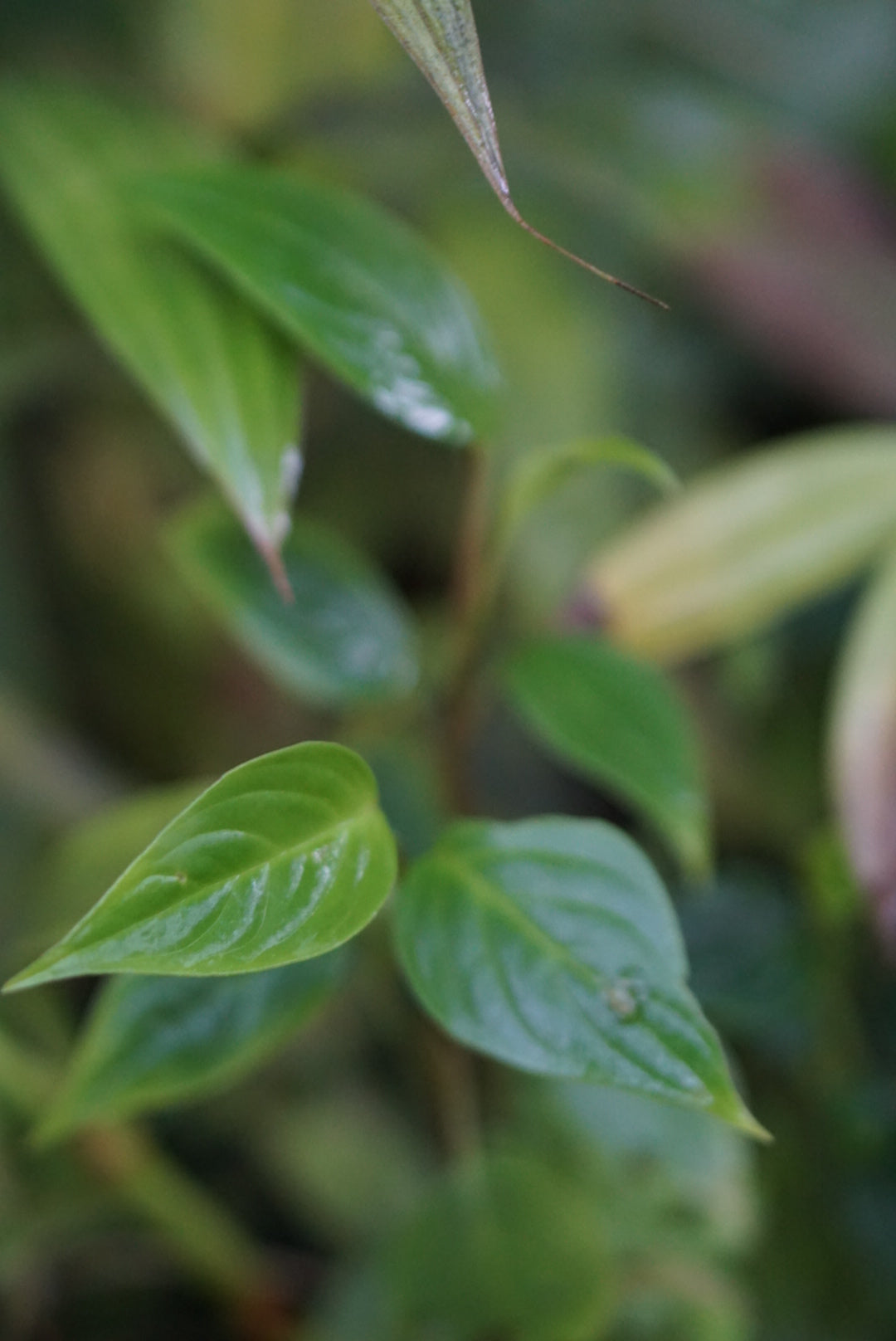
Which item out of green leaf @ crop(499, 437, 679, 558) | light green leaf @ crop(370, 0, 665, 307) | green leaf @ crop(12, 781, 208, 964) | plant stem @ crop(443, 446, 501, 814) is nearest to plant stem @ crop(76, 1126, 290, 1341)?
green leaf @ crop(12, 781, 208, 964)

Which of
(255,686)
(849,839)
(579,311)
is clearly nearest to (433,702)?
(849,839)

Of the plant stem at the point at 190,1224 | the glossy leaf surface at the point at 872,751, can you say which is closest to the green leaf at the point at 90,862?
the plant stem at the point at 190,1224

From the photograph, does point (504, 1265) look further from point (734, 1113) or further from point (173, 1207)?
point (734, 1113)

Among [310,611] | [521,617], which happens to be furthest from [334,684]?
[521,617]

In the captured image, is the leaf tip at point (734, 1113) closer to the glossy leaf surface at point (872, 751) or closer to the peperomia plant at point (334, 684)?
the peperomia plant at point (334, 684)

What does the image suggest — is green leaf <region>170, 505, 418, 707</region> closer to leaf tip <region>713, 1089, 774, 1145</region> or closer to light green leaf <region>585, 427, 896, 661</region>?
light green leaf <region>585, 427, 896, 661</region>

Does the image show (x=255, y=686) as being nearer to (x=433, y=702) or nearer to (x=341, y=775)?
(x=433, y=702)
